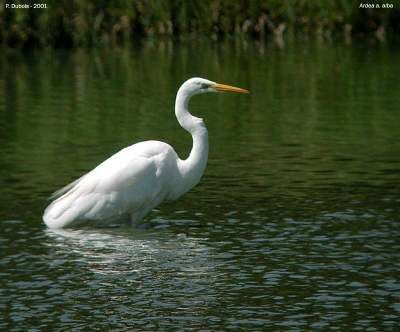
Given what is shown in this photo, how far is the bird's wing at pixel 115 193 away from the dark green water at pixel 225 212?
0.22 metres

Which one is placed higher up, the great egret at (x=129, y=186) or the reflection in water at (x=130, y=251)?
the great egret at (x=129, y=186)

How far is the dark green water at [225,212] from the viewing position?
39.5 ft

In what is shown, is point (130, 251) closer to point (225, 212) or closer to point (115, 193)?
point (115, 193)

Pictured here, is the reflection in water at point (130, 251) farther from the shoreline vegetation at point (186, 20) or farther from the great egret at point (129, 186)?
the shoreline vegetation at point (186, 20)

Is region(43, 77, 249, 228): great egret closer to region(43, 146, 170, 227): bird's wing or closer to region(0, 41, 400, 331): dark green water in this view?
region(43, 146, 170, 227): bird's wing

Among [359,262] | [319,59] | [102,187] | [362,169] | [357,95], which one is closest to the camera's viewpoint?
[359,262]

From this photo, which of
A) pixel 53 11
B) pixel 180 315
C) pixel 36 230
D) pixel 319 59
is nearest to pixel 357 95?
pixel 319 59

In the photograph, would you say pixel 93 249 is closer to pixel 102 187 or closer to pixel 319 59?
pixel 102 187

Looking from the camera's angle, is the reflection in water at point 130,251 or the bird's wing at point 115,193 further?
the bird's wing at point 115,193

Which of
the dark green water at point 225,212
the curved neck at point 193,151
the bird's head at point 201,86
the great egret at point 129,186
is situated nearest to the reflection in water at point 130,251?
the dark green water at point 225,212

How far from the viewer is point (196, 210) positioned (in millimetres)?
16547

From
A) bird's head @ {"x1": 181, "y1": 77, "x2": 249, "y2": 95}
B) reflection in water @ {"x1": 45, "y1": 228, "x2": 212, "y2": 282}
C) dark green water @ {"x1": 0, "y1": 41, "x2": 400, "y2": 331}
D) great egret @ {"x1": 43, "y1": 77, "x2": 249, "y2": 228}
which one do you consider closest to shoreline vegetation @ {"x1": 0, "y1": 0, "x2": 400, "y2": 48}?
dark green water @ {"x1": 0, "y1": 41, "x2": 400, "y2": 331}

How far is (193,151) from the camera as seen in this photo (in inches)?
626

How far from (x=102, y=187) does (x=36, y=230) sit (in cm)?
89
